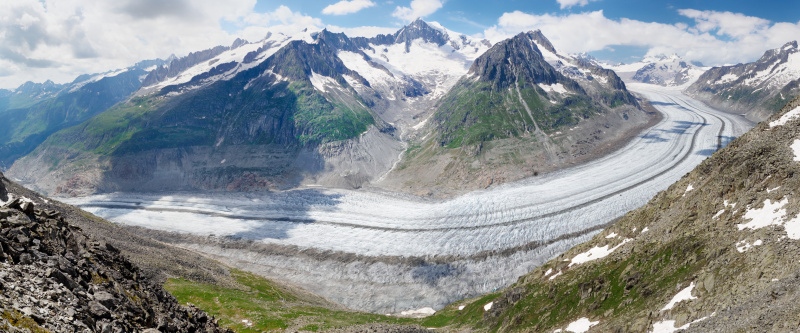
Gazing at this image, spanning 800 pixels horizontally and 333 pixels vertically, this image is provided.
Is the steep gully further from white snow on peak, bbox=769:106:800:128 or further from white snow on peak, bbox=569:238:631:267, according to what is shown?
white snow on peak, bbox=769:106:800:128

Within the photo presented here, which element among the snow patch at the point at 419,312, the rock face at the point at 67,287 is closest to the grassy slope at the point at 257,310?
the snow patch at the point at 419,312

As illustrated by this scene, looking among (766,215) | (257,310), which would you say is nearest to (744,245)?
(766,215)

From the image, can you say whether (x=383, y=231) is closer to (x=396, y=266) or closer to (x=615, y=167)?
(x=396, y=266)

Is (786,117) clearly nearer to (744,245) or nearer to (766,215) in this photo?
(766,215)

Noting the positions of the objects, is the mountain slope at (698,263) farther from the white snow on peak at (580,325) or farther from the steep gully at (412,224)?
the steep gully at (412,224)

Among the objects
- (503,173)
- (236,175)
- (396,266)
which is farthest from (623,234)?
(236,175)

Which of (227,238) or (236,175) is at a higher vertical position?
(236,175)

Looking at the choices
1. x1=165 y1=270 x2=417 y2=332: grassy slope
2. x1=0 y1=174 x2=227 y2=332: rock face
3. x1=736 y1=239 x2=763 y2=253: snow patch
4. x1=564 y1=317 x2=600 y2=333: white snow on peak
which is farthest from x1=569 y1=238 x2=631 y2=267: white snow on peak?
x1=0 y1=174 x2=227 y2=332: rock face
